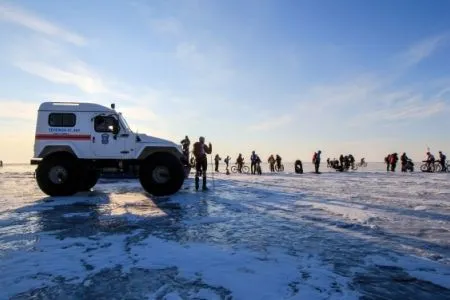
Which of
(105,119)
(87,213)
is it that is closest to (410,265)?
(87,213)

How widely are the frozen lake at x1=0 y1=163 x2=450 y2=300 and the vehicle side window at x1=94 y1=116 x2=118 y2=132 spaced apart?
3.72 m

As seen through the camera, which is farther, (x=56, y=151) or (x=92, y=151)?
(x=92, y=151)

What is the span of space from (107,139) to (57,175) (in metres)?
1.84

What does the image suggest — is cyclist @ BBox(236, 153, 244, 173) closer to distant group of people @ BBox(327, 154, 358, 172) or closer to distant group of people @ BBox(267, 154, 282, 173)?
distant group of people @ BBox(267, 154, 282, 173)

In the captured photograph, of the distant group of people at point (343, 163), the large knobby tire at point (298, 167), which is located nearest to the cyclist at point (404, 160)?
the distant group of people at point (343, 163)

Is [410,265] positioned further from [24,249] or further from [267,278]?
[24,249]

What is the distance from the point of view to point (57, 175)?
36.9 ft

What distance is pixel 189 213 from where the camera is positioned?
26.2ft

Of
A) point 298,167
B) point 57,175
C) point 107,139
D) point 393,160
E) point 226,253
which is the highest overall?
point 393,160

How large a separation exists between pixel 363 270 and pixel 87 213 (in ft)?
20.0

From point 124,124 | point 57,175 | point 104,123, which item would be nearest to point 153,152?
point 124,124

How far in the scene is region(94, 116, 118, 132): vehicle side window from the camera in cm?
1166

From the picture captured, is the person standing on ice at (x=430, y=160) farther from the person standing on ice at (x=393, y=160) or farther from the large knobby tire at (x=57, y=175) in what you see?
the large knobby tire at (x=57, y=175)

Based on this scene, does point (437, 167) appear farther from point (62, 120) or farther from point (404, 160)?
point (62, 120)
